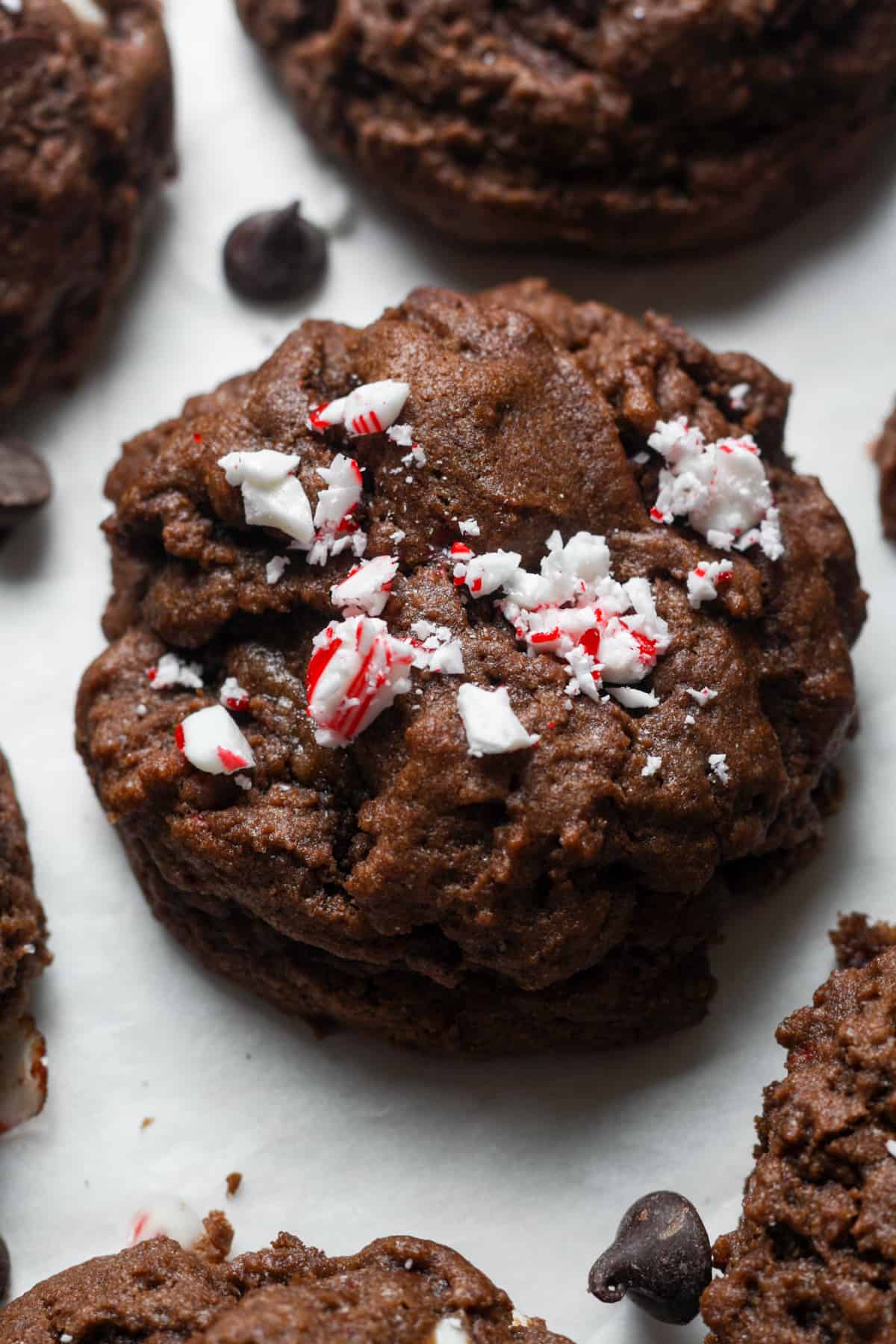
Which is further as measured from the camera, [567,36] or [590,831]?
[567,36]

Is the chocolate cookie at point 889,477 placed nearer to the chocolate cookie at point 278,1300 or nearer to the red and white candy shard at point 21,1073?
the chocolate cookie at point 278,1300

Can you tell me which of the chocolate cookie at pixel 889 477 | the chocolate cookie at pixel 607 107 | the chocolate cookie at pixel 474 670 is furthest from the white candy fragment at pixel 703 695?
the chocolate cookie at pixel 607 107

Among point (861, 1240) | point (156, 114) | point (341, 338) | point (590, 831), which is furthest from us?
point (156, 114)

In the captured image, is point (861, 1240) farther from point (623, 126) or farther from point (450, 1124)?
point (623, 126)

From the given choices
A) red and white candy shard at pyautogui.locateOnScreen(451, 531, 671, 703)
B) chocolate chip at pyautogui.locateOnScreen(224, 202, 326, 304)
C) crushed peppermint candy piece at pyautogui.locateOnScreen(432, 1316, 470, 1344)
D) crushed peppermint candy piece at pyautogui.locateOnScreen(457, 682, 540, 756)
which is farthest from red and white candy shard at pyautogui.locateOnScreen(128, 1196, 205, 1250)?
chocolate chip at pyautogui.locateOnScreen(224, 202, 326, 304)

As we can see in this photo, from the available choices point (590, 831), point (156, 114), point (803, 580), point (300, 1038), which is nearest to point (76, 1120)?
point (300, 1038)
